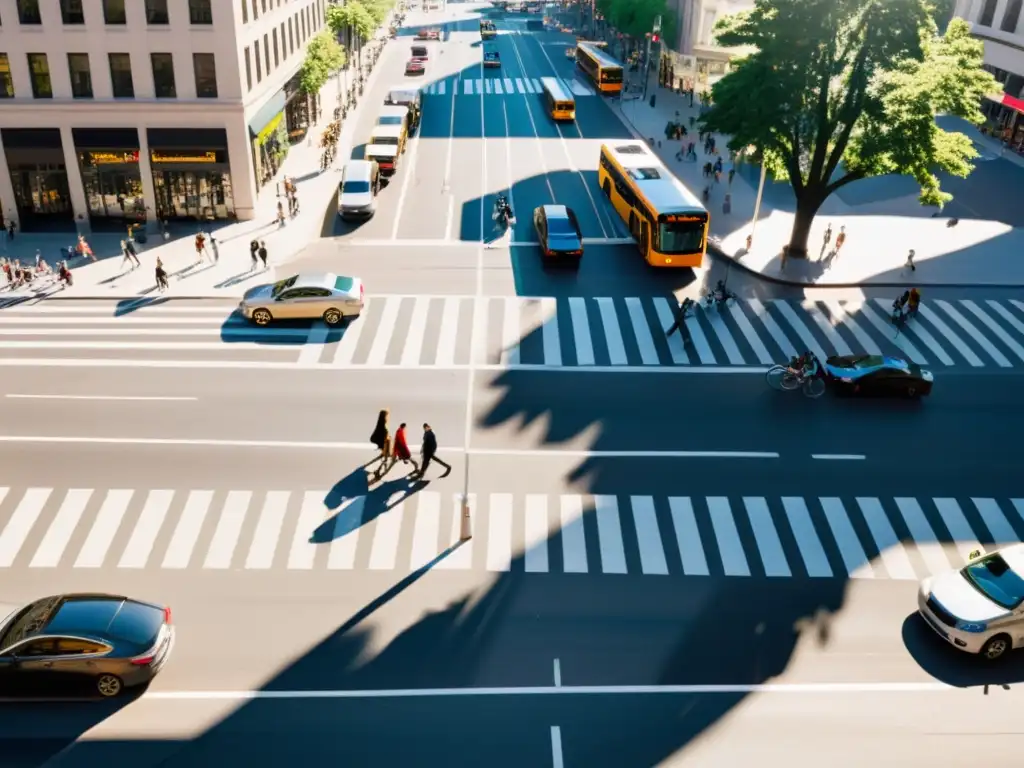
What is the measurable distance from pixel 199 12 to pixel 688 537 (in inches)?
1320

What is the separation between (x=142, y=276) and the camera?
3628 centimetres

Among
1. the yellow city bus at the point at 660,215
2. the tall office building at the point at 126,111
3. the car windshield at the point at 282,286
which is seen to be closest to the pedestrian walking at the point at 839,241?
the yellow city bus at the point at 660,215

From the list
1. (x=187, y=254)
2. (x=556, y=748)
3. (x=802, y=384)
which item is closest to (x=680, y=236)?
(x=802, y=384)

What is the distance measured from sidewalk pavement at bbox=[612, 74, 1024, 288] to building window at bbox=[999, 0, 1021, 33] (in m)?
23.0

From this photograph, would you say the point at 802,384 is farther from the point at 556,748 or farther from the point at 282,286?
the point at 282,286

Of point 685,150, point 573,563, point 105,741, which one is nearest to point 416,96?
point 685,150

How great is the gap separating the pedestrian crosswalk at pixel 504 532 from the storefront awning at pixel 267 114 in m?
26.2

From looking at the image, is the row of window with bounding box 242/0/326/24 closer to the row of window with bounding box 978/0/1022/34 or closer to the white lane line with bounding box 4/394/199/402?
the white lane line with bounding box 4/394/199/402

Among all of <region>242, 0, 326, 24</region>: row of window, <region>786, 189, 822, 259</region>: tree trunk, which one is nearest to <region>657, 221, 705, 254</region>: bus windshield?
<region>786, 189, 822, 259</region>: tree trunk

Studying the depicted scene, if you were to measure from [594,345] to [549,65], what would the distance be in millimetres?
78506

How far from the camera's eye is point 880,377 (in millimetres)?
26766

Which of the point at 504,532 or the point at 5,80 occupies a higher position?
the point at 5,80

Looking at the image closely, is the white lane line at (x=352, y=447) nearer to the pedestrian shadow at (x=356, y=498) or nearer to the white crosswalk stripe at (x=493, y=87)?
the pedestrian shadow at (x=356, y=498)

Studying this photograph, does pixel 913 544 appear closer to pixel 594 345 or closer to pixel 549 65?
pixel 594 345
